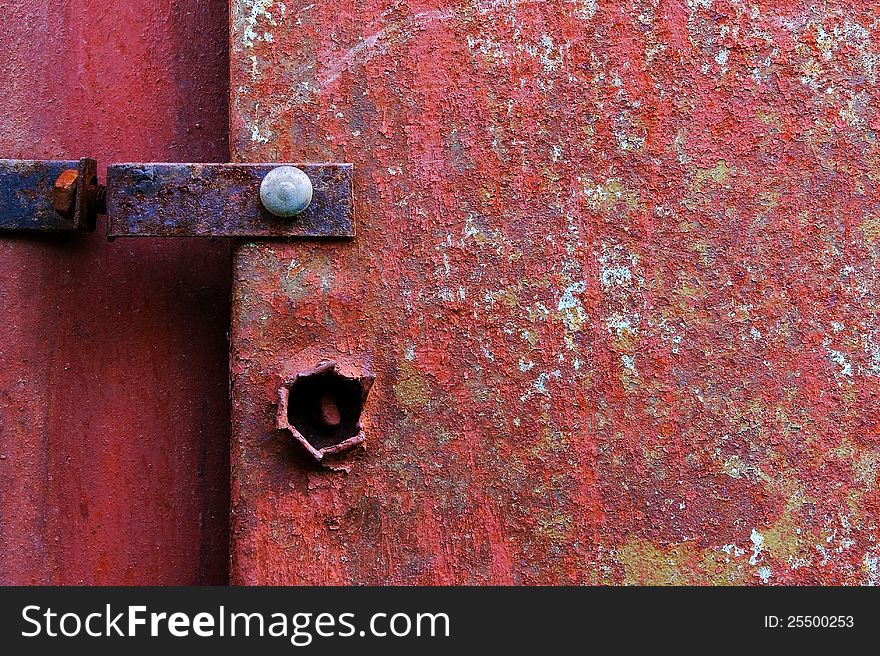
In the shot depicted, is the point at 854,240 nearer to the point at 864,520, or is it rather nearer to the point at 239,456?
the point at 864,520

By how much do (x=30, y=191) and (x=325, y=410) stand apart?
0.33 metres

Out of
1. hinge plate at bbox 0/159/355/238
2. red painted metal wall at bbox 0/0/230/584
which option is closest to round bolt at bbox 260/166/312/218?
hinge plate at bbox 0/159/355/238

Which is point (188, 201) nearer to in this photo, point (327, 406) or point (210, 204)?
point (210, 204)

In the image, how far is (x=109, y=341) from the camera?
0.63 metres

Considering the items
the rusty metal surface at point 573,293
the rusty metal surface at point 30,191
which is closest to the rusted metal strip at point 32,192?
the rusty metal surface at point 30,191

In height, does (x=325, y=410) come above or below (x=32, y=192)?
below

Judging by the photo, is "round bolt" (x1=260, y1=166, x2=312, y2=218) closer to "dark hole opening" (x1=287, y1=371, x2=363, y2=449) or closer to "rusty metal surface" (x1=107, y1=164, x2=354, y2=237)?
"rusty metal surface" (x1=107, y1=164, x2=354, y2=237)

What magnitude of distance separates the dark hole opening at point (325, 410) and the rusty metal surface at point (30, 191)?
26cm

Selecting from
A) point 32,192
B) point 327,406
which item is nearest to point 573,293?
point 327,406

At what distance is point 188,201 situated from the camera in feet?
1.84

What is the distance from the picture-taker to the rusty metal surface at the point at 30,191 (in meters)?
0.60

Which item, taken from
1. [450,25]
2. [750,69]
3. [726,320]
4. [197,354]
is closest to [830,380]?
[726,320]

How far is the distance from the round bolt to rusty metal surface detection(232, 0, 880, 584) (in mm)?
33

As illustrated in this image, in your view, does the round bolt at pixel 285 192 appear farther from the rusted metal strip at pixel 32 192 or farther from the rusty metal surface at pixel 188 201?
the rusted metal strip at pixel 32 192
